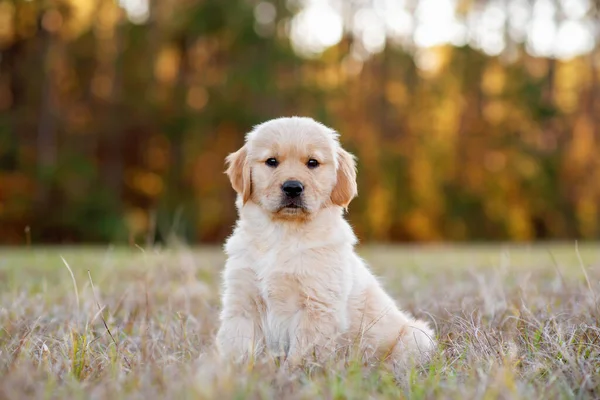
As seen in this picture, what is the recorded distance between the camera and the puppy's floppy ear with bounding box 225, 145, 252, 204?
3.71 meters

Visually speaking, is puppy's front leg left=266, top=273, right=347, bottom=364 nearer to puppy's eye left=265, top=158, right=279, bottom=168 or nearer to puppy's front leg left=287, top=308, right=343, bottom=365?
puppy's front leg left=287, top=308, right=343, bottom=365

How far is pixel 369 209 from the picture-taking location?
20.0 metres

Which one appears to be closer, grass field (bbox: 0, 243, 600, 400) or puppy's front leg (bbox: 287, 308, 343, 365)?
grass field (bbox: 0, 243, 600, 400)

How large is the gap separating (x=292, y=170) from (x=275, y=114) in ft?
52.0

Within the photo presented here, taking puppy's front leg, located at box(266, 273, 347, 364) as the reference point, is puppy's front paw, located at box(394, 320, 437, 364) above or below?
below

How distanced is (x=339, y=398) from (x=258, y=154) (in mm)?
1643

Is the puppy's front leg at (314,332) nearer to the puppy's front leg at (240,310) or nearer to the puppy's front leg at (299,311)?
the puppy's front leg at (299,311)

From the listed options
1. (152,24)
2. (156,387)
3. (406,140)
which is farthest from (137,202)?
(156,387)

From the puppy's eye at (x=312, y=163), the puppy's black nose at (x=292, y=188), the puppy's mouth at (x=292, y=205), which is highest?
the puppy's eye at (x=312, y=163)

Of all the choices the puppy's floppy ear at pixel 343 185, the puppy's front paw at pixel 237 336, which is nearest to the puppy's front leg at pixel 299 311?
the puppy's front paw at pixel 237 336

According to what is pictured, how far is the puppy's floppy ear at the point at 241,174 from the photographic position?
371cm

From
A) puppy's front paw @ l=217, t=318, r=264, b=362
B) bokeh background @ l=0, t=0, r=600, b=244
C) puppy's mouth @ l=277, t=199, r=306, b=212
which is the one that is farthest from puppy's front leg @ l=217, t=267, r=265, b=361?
bokeh background @ l=0, t=0, r=600, b=244

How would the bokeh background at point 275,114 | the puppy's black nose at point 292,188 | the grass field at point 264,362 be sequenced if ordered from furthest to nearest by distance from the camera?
1. the bokeh background at point 275,114
2. the puppy's black nose at point 292,188
3. the grass field at point 264,362

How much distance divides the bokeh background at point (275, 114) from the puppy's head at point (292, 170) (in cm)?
1319
